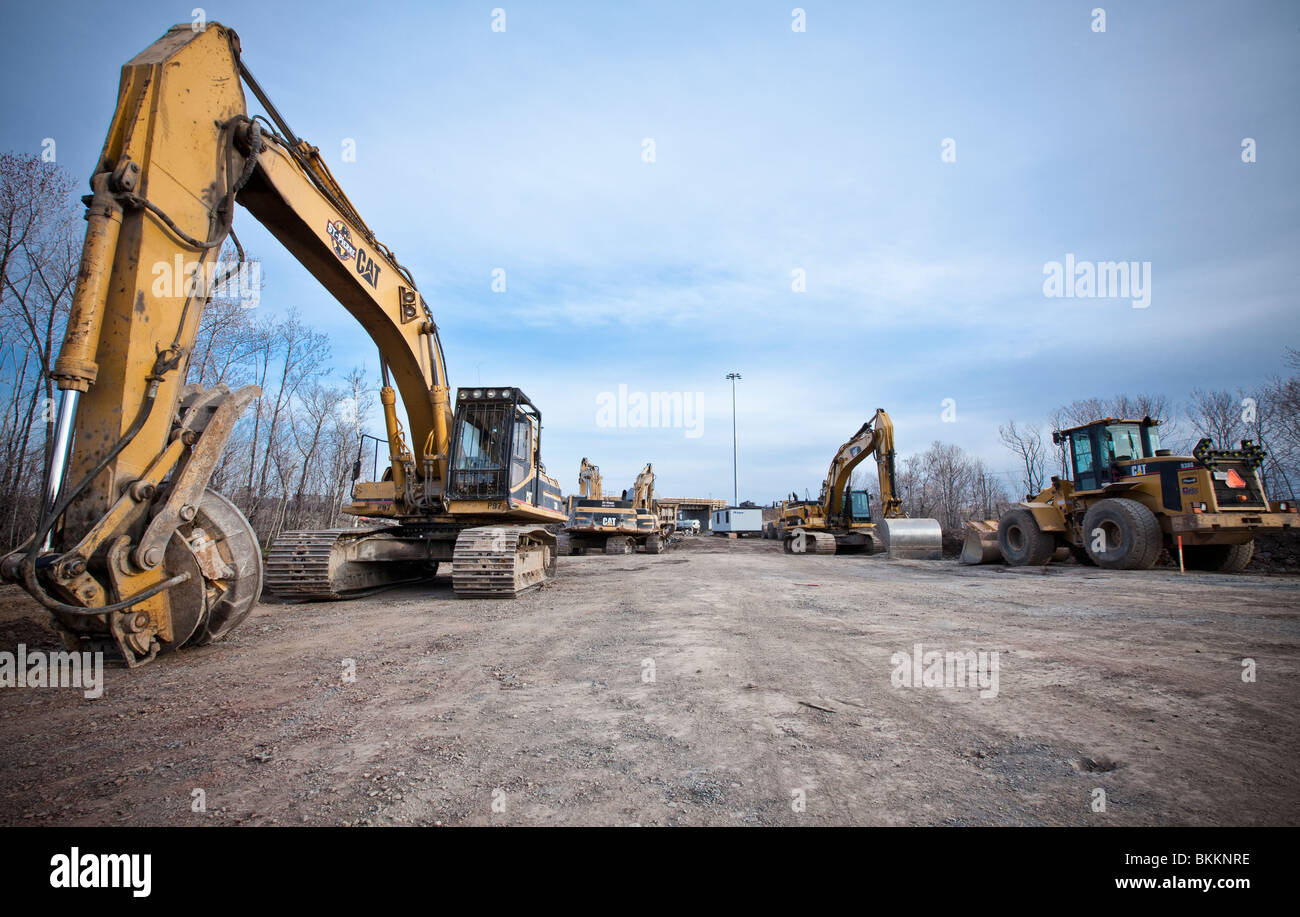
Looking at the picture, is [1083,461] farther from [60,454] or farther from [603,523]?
[60,454]

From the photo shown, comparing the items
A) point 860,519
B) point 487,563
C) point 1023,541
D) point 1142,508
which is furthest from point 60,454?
point 860,519

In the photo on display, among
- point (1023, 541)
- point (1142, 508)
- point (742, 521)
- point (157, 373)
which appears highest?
point (157, 373)

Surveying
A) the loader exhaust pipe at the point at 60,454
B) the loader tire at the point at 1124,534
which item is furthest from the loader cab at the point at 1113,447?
the loader exhaust pipe at the point at 60,454

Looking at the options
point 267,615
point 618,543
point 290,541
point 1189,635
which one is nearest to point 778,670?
point 1189,635

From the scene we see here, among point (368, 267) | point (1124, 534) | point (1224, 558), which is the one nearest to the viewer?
point (368, 267)

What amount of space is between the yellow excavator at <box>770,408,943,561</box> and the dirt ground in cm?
1345

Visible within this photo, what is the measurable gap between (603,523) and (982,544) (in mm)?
13421

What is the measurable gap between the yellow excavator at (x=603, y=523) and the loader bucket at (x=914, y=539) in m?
10.1

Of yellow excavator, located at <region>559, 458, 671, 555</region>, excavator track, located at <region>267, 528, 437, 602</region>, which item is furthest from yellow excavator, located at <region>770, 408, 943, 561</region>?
excavator track, located at <region>267, 528, 437, 602</region>

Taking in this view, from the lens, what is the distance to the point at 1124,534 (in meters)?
12.2

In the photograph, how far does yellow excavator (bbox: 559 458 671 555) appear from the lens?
73.9ft

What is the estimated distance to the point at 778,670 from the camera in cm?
433

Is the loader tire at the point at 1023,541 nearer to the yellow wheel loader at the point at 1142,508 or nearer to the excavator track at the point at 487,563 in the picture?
the yellow wheel loader at the point at 1142,508
